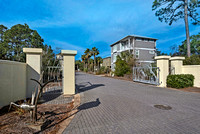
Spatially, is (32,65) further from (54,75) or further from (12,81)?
(54,75)

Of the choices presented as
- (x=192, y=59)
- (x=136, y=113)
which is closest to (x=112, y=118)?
(x=136, y=113)

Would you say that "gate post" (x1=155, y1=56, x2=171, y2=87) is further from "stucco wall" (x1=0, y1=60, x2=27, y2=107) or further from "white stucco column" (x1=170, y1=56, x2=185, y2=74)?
"stucco wall" (x1=0, y1=60, x2=27, y2=107)

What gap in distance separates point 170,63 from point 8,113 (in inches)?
484

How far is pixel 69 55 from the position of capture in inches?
261

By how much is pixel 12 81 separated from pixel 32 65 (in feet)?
3.75

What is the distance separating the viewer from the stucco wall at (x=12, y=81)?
4.21m

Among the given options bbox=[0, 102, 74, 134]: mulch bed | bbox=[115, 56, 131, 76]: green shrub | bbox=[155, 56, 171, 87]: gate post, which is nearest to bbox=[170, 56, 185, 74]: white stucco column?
bbox=[155, 56, 171, 87]: gate post

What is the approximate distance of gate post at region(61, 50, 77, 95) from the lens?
654 cm

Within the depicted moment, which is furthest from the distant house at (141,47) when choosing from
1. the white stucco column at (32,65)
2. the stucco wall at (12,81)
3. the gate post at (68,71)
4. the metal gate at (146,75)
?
the stucco wall at (12,81)

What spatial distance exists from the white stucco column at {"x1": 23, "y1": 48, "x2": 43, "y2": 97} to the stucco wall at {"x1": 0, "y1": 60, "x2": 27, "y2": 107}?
6.7 inches

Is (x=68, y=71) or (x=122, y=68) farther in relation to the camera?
(x=122, y=68)

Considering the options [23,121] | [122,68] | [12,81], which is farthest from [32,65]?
[122,68]

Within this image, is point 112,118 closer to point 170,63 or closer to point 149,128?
point 149,128

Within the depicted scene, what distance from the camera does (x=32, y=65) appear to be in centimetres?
545
